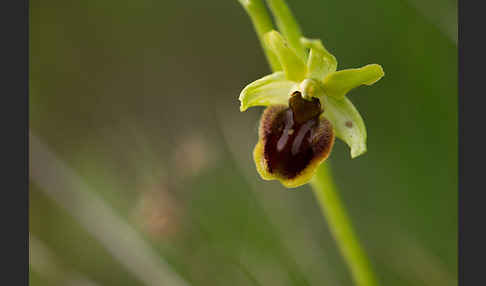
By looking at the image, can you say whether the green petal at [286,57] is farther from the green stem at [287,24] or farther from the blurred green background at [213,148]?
the blurred green background at [213,148]

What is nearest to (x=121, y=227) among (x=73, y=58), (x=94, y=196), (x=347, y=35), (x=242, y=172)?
(x=94, y=196)

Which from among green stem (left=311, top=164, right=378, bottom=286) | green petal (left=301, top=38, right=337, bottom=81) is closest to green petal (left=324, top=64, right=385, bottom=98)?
green petal (left=301, top=38, right=337, bottom=81)

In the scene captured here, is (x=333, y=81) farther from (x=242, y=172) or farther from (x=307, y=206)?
(x=307, y=206)

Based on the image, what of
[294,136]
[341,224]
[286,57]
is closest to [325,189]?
[341,224]

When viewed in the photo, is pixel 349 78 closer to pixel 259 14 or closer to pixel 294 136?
pixel 294 136

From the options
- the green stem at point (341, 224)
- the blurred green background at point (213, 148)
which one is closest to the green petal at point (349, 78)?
the green stem at point (341, 224)

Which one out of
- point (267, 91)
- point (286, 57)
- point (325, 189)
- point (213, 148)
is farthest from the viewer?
point (213, 148)
